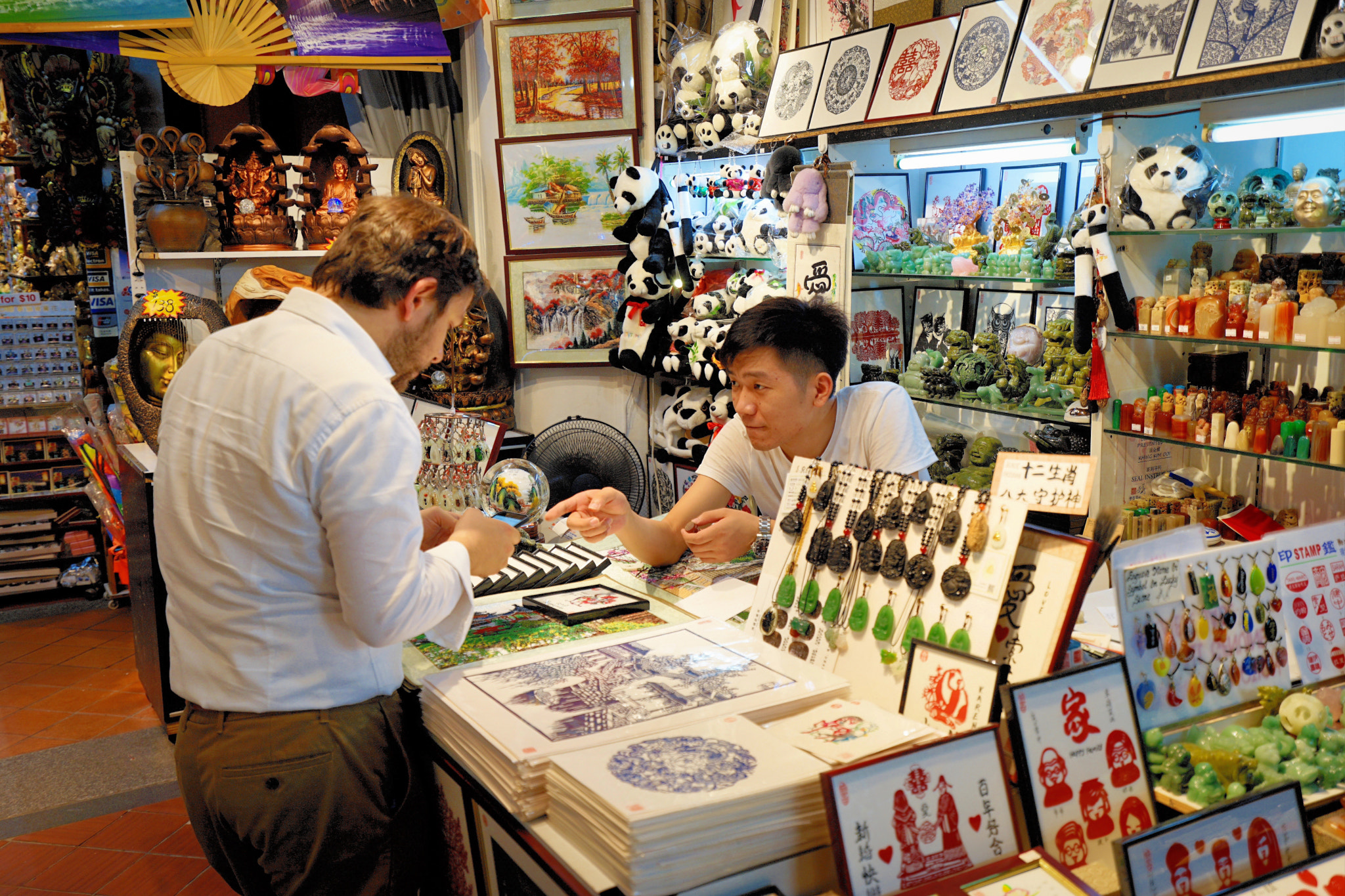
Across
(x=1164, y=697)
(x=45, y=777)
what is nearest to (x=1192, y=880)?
(x=1164, y=697)

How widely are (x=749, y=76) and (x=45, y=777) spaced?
158 inches

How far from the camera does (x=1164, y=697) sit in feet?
4.96

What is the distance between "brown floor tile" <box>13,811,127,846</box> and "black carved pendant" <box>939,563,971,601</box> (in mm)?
3084

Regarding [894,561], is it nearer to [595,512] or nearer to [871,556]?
[871,556]

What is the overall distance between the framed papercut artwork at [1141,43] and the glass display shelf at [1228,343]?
29.9 inches

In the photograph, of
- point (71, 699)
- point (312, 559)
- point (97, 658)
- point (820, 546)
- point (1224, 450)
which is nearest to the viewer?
point (312, 559)

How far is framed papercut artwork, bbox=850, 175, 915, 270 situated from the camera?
13.3 ft

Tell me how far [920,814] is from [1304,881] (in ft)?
1.47

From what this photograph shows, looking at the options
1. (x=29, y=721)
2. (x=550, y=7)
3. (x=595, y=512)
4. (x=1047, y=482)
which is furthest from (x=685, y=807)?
(x=550, y=7)

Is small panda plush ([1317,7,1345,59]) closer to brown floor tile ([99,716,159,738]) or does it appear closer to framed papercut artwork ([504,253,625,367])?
framed papercut artwork ([504,253,625,367])

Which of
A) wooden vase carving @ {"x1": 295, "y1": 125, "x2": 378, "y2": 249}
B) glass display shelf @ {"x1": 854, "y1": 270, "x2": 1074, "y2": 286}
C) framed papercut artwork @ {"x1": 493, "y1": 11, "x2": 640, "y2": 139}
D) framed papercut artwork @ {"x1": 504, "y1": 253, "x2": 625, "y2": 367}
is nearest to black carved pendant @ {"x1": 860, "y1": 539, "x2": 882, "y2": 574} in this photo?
glass display shelf @ {"x1": 854, "y1": 270, "x2": 1074, "y2": 286}

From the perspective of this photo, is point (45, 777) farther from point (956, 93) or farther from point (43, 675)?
point (956, 93)

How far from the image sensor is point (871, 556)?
174 cm

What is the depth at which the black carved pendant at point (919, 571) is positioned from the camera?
1.63m
